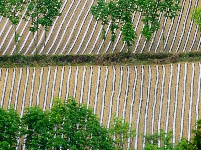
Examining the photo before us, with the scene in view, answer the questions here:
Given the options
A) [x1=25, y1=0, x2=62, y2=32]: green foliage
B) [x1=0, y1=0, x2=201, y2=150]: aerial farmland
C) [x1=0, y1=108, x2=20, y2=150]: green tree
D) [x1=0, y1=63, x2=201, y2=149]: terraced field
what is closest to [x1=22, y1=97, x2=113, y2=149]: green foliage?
[x1=0, y1=108, x2=20, y2=150]: green tree

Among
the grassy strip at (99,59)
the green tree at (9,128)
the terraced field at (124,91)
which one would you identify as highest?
the grassy strip at (99,59)

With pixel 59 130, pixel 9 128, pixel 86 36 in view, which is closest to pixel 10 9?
pixel 86 36

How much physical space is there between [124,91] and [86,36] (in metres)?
10.5

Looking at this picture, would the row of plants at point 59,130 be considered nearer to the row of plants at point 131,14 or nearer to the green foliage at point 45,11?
the row of plants at point 131,14

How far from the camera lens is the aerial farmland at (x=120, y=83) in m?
50.0

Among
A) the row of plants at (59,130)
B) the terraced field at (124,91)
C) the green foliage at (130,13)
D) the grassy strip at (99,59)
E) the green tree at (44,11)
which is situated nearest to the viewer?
the row of plants at (59,130)

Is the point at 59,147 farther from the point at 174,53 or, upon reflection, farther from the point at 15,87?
the point at 174,53

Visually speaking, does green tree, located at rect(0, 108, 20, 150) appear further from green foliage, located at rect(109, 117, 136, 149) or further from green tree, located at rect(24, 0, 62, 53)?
green tree, located at rect(24, 0, 62, 53)

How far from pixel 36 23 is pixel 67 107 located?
53.7 ft

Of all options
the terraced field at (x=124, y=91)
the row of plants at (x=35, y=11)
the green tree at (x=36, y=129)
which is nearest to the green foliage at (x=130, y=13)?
the row of plants at (x=35, y=11)

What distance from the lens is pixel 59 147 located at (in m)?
43.4

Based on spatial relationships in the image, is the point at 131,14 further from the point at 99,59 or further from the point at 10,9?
the point at 10,9

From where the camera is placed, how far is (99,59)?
55812 mm

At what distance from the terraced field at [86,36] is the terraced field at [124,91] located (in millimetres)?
4835
